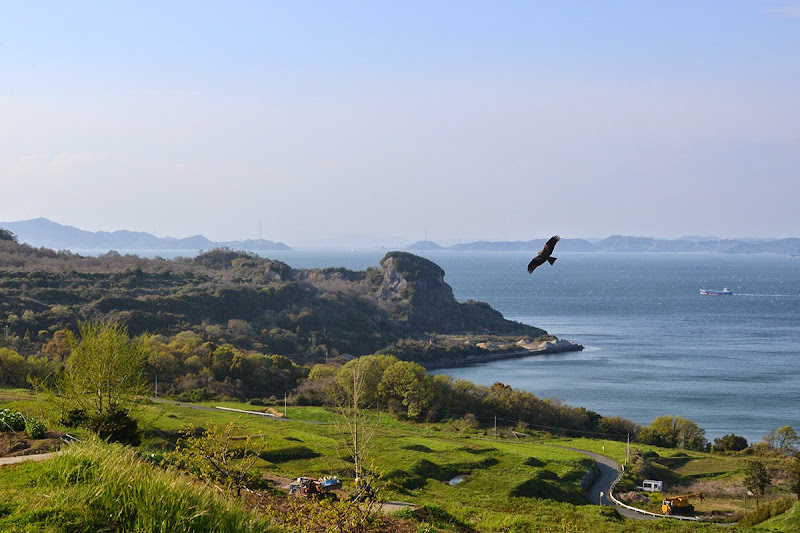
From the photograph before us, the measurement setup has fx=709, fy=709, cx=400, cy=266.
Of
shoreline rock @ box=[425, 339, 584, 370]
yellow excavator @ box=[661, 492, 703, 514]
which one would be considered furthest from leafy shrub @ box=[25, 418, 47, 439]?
shoreline rock @ box=[425, 339, 584, 370]

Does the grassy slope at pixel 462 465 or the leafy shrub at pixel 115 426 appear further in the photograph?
the grassy slope at pixel 462 465

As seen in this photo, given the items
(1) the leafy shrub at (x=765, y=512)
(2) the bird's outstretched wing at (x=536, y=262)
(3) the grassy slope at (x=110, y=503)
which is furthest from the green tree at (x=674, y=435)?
(3) the grassy slope at (x=110, y=503)

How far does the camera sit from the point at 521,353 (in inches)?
3937

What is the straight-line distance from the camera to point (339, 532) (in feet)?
38.0

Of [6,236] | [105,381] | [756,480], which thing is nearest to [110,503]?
[105,381]

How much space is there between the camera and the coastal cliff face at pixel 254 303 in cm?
8081

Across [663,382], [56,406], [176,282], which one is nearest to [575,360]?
[663,382]

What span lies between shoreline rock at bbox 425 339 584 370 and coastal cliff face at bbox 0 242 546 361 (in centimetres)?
208

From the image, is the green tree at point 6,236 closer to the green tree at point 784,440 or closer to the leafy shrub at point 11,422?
the leafy shrub at point 11,422

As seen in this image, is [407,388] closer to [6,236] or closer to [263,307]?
[263,307]

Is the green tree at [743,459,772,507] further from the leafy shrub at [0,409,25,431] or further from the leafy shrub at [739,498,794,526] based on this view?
the leafy shrub at [0,409,25,431]

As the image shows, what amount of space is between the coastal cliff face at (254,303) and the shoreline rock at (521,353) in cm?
208

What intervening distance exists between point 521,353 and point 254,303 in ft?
127

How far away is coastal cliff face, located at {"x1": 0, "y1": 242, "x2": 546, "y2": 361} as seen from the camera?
265 feet
